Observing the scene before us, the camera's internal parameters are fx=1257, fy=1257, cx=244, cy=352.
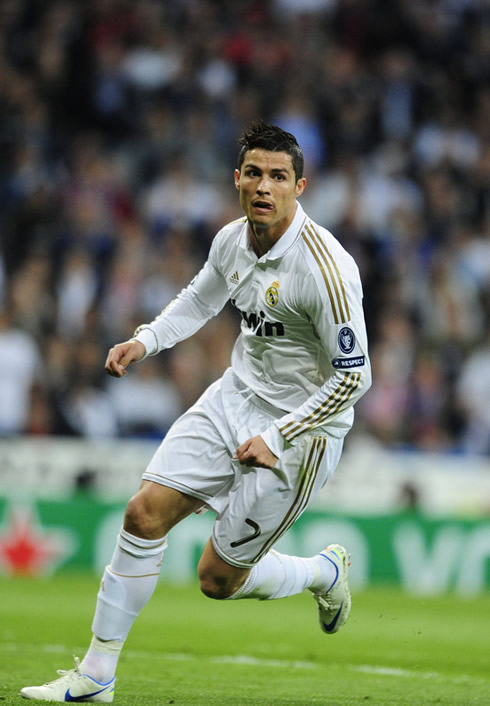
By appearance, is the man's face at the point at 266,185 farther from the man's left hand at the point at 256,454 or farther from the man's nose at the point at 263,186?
the man's left hand at the point at 256,454

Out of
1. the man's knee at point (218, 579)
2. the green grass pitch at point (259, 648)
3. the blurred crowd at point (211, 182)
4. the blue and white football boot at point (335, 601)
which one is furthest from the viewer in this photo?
the blurred crowd at point (211, 182)

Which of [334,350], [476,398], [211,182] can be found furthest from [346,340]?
[211,182]

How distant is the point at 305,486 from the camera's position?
5512 mm

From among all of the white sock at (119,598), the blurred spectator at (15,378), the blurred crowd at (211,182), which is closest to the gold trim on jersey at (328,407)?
the white sock at (119,598)

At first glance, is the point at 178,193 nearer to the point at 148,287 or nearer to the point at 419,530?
the point at 148,287

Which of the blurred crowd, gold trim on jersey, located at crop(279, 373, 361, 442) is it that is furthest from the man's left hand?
the blurred crowd

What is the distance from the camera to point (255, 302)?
540cm

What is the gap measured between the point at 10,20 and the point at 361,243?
493 centimetres

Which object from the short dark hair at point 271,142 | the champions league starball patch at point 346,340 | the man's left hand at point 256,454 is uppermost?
the short dark hair at point 271,142

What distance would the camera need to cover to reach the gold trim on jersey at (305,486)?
5.47 meters

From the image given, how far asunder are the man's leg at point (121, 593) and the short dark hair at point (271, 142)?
1469 mm

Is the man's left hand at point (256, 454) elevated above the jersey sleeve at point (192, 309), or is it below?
below

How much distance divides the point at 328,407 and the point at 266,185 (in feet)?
3.12

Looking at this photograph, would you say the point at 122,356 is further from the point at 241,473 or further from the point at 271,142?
the point at 271,142
